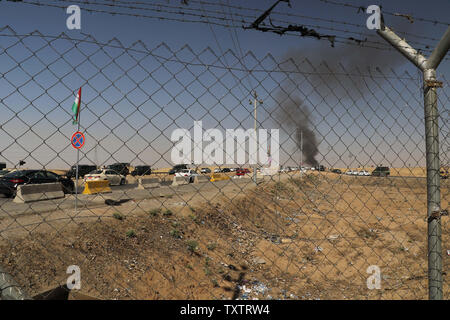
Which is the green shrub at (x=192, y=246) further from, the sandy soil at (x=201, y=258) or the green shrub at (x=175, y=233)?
the green shrub at (x=175, y=233)

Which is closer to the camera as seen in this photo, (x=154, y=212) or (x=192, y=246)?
(x=192, y=246)

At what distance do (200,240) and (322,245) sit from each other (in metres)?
4.88

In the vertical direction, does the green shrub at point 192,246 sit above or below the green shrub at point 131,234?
below

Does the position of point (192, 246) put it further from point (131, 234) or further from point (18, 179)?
point (18, 179)

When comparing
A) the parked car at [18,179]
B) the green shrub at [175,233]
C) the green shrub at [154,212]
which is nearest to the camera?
the green shrub at [175,233]

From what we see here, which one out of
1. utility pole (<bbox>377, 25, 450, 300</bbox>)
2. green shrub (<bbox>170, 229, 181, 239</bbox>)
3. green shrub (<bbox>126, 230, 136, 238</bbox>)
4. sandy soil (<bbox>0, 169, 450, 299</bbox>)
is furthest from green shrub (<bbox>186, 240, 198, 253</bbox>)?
utility pole (<bbox>377, 25, 450, 300</bbox>)

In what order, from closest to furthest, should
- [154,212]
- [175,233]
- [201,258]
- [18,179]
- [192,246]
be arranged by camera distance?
[201,258]
[192,246]
[175,233]
[154,212]
[18,179]

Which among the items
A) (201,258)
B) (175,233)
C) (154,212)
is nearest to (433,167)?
(201,258)

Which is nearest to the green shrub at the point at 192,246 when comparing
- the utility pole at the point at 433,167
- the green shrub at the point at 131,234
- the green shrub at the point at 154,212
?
the green shrub at the point at 131,234

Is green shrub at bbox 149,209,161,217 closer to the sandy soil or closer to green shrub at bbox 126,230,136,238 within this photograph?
the sandy soil

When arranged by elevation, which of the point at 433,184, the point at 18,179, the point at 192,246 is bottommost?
the point at 192,246
